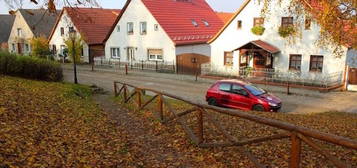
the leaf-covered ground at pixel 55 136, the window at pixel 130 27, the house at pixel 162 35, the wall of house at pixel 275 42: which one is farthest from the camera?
the window at pixel 130 27

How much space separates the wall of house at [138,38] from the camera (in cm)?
3027

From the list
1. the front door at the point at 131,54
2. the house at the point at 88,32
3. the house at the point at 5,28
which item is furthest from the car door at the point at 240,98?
the house at the point at 5,28

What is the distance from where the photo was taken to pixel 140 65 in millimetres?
32312

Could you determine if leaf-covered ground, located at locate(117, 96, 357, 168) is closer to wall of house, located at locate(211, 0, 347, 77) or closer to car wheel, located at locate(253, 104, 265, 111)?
car wheel, located at locate(253, 104, 265, 111)

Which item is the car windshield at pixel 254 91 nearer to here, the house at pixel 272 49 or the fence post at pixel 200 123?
the house at pixel 272 49

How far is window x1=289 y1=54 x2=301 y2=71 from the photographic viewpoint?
74.5 ft

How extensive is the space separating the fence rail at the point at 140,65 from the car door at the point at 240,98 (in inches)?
570

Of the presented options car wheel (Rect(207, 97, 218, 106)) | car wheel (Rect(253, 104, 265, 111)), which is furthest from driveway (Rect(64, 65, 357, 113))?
car wheel (Rect(253, 104, 265, 111))

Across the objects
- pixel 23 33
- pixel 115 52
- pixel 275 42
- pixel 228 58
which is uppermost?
pixel 23 33

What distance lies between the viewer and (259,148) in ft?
21.4

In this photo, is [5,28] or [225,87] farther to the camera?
[5,28]

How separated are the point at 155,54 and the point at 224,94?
17.2 m

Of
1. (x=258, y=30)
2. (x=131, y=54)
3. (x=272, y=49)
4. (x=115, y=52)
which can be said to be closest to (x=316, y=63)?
(x=272, y=49)

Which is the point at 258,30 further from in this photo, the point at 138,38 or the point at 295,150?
the point at 295,150
